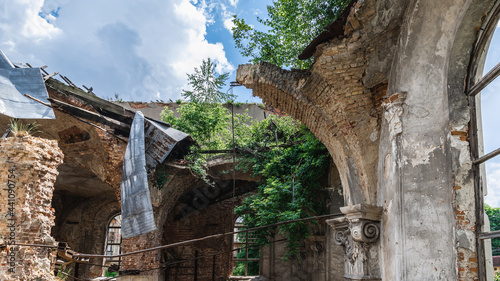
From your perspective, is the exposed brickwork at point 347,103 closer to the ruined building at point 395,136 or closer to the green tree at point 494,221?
the ruined building at point 395,136

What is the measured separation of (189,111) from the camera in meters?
12.8

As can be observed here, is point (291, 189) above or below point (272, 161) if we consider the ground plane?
below

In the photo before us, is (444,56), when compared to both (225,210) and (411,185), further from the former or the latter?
(225,210)

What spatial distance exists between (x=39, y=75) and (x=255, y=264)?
39.9 ft

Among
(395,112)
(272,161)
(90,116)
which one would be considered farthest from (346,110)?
(90,116)

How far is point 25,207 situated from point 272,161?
5.68m

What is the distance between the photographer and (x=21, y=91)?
9445mm

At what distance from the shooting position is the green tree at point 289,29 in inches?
336

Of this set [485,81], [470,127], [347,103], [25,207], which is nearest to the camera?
[485,81]

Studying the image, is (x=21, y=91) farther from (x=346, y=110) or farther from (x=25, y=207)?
(x=346, y=110)

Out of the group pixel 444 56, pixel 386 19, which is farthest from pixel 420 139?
pixel 386 19

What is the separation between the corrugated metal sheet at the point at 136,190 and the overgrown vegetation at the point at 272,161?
1.67 m

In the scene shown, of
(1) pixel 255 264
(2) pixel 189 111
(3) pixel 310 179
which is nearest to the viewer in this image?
(3) pixel 310 179

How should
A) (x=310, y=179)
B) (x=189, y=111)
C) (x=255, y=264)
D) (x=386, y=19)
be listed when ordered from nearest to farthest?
1. (x=386, y=19)
2. (x=310, y=179)
3. (x=189, y=111)
4. (x=255, y=264)
